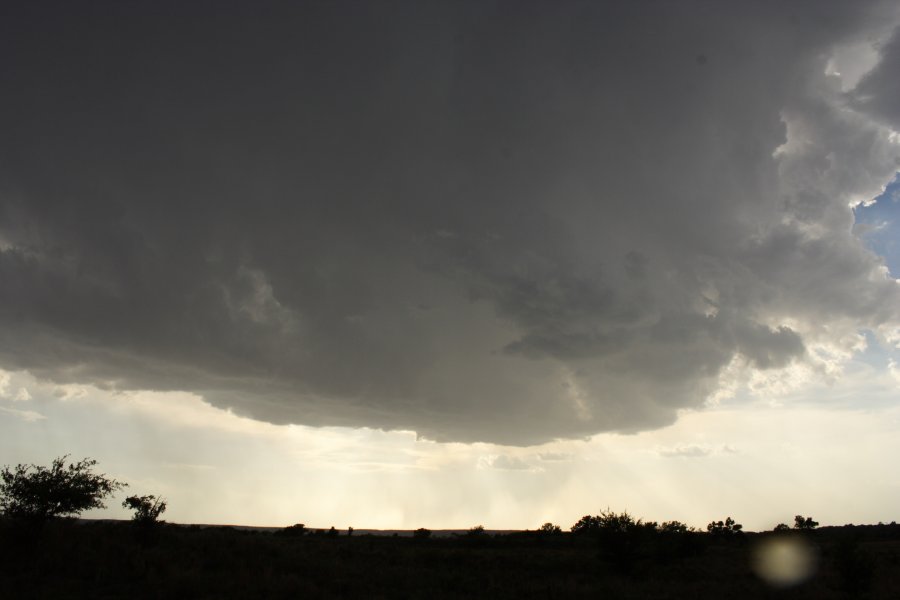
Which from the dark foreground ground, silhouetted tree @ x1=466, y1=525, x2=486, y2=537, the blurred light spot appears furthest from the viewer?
silhouetted tree @ x1=466, y1=525, x2=486, y2=537

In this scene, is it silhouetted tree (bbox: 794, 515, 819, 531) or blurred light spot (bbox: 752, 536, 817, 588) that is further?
silhouetted tree (bbox: 794, 515, 819, 531)

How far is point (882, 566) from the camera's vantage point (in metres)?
43.1

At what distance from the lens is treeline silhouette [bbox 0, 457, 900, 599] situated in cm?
2917

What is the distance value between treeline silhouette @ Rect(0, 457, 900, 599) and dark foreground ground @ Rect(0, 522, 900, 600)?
86mm

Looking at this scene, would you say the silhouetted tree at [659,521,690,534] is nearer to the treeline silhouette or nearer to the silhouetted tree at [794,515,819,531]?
the treeline silhouette

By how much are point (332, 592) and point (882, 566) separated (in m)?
Answer: 40.7

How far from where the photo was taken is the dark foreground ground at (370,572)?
28.6 m

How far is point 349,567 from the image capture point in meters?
38.8

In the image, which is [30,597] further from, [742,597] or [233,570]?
[742,597]

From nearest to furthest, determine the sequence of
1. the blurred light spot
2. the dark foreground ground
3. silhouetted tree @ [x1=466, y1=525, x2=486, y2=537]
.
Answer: the dark foreground ground < the blurred light spot < silhouetted tree @ [x1=466, y1=525, x2=486, y2=537]

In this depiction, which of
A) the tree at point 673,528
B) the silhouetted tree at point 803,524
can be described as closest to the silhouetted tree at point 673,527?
the tree at point 673,528

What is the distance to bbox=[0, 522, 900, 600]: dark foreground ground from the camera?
28.6m

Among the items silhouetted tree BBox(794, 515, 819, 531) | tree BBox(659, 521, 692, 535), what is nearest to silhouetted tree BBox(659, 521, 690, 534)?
tree BBox(659, 521, 692, 535)

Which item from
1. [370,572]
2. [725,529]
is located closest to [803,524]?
[725,529]
